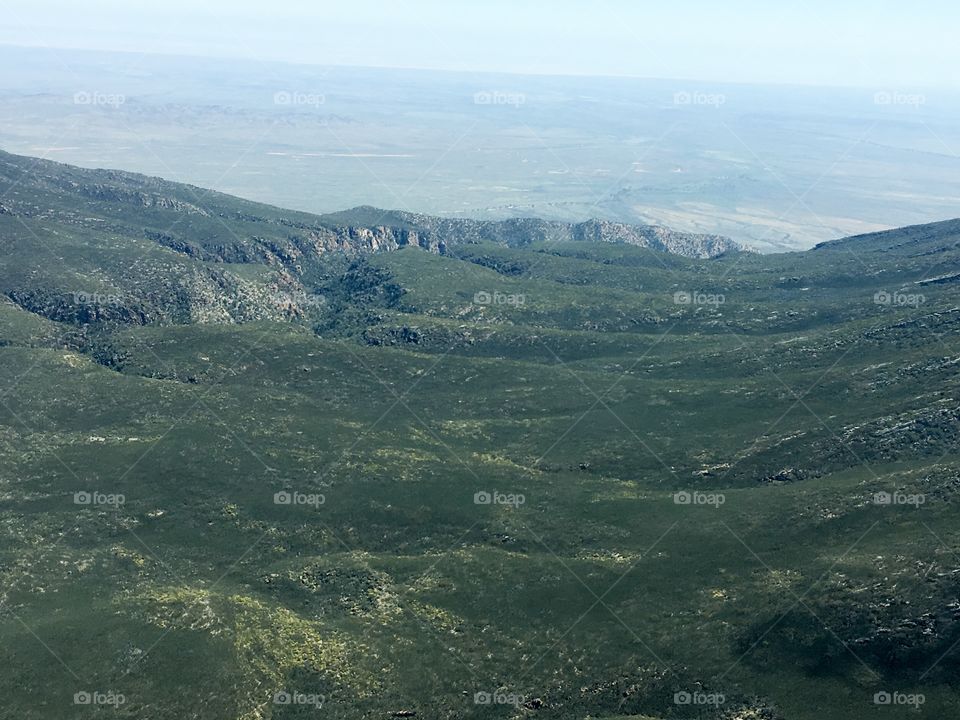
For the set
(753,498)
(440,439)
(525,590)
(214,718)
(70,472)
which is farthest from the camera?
(440,439)

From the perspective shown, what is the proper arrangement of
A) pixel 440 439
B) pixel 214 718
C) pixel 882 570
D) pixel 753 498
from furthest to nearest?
pixel 440 439, pixel 753 498, pixel 882 570, pixel 214 718

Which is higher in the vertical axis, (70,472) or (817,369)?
(817,369)

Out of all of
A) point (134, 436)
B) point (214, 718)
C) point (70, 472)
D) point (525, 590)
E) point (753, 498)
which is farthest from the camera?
point (134, 436)

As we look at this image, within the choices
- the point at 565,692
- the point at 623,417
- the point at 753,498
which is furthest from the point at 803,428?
the point at 565,692

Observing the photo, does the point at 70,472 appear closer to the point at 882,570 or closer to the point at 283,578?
the point at 283,578

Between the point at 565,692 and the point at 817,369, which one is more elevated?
the point at 817,369

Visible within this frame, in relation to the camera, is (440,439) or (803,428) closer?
(803,428)

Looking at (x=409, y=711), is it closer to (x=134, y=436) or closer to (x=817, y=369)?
(x=134, y=436)

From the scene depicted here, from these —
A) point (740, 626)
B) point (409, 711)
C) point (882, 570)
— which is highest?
point (882, 570)

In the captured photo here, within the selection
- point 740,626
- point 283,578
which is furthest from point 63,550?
point 740,626
